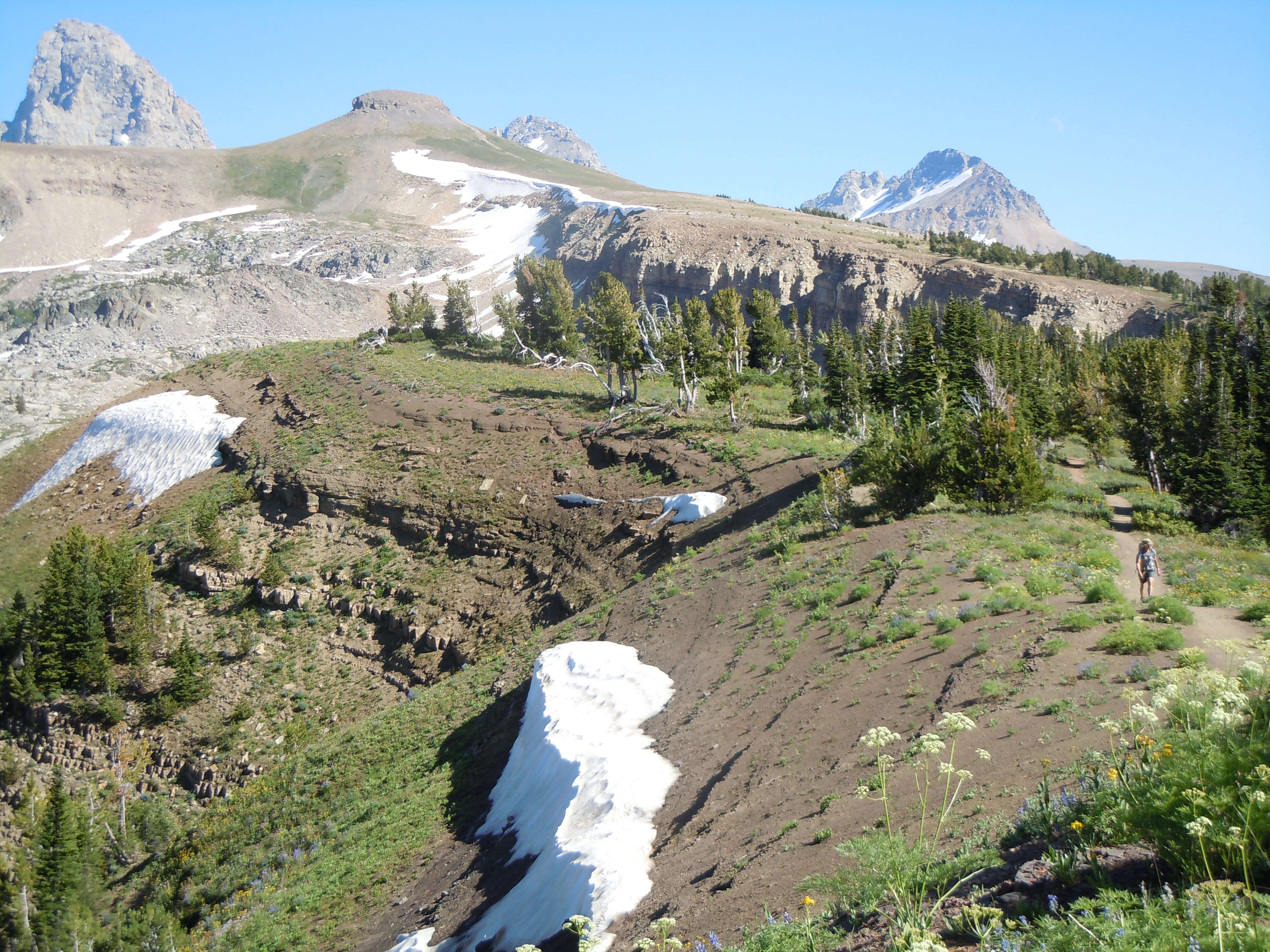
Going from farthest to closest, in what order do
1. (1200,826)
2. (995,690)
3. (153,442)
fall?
(153,442)
(995,690)
(1200,826)

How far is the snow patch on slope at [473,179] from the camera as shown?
6073 inches

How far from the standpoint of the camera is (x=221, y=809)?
21.0 meters

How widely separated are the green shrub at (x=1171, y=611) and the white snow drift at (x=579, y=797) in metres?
7.59

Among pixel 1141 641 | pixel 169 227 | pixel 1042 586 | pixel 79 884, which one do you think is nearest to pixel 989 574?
pixel 1042 586

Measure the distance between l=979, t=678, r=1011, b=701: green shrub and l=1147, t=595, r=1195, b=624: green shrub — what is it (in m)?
3.06

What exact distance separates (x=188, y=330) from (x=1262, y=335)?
103m

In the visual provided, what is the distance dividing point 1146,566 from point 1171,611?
10.6ft

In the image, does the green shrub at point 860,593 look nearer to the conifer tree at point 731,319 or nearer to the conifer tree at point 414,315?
the conifer tree at point 731,319

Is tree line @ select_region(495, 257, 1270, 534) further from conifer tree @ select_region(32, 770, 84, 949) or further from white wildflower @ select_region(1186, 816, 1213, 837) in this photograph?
conifer tree @ select_region(32, 770, 84, 949)

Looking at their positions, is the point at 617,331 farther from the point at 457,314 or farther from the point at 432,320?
the point at 432,320

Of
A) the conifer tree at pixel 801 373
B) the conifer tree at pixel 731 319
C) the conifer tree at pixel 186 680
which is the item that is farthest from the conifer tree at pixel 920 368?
the conifer tree at pixel 186 680

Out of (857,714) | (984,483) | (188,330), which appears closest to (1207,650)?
(857,714)

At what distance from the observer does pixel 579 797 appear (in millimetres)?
11789

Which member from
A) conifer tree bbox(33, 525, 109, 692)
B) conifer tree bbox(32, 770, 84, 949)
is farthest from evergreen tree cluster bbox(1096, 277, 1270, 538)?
conifer tree bbox(33, 525, 109, 692)
